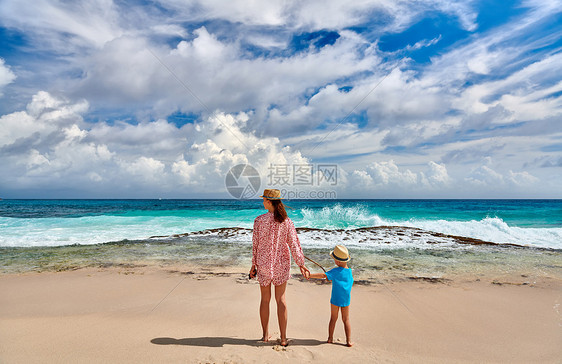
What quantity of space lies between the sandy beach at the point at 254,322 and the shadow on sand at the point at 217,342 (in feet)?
0.05

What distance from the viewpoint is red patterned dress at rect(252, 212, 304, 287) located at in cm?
353

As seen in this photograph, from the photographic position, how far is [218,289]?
6.11 m

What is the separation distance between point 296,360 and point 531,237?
19575 mm

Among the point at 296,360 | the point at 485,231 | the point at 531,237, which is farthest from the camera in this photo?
the point at 485,231

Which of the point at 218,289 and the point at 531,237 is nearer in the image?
the point at 218,289

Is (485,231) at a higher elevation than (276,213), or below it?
below

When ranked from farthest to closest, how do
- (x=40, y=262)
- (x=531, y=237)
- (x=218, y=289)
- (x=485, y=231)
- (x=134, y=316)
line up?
(x=485, y=231)
(x=531, y=237)
(x=40, y=262)
(x=218, y=289)
(x=134, y=316)

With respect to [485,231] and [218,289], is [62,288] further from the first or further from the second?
[485,231]

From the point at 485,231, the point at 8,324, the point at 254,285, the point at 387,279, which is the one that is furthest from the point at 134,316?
the point at 485,231

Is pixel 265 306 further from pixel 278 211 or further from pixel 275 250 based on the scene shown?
pixel 278 211

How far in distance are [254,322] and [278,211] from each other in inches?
79.9

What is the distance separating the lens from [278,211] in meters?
3.54

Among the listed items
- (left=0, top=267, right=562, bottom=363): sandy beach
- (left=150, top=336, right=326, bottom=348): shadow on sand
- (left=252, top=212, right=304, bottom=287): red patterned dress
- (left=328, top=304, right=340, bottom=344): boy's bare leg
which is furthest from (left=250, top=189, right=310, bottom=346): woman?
(left=0, top=267, right=562, bottom=363): sandy beach

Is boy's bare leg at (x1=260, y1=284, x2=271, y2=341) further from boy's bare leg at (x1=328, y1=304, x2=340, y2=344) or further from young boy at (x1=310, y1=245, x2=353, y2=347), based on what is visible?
boy's bare leg at (x1=328, y1=304, x2=340, y2=344)
